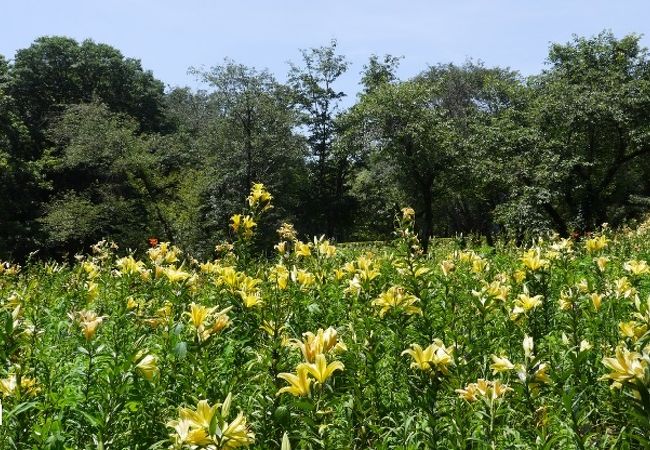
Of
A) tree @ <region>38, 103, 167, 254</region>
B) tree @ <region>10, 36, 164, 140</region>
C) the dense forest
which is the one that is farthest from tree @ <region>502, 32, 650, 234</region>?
tree @ <region>10, 36, 164, 140</region>

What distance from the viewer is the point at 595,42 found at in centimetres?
1880

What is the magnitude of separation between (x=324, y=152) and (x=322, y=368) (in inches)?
1066

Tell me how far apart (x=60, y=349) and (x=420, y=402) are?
2.25m

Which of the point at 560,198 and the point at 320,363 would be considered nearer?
the point at 320,363

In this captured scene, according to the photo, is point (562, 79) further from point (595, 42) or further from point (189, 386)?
point (189, 386)

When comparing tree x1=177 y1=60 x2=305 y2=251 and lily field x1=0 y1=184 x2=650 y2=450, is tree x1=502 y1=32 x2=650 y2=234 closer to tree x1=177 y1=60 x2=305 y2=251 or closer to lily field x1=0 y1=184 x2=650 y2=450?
tree x1=177 y1=60 x2=305 y2=251

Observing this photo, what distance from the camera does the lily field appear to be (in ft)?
4.96

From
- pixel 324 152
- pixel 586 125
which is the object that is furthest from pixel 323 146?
pixel 586 125

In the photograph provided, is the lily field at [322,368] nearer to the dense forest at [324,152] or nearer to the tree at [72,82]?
the dense forest at [324,152]

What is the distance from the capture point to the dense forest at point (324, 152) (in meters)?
17.1

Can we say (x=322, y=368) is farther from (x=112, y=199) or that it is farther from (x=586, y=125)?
(x=112, y=199)

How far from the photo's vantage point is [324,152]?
2817 centimetres

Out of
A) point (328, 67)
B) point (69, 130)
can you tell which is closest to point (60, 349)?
point (69, 130)

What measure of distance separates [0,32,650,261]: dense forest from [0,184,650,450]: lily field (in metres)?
10.1
